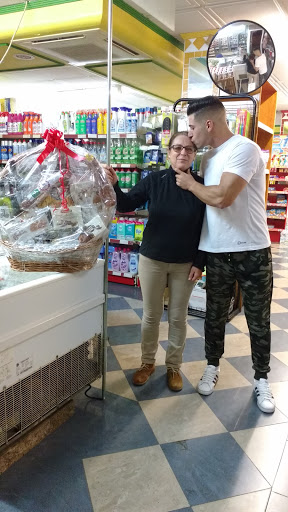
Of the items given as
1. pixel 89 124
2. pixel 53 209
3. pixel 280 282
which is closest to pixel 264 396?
pixel 53 209

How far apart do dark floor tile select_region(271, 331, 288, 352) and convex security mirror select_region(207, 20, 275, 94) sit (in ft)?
7.54

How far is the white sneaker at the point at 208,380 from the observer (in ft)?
8.27

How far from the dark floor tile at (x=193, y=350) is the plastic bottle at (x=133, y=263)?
1653 millimetres

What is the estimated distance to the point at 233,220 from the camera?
2.21m

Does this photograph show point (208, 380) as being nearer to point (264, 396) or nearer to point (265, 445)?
point (264, 396)

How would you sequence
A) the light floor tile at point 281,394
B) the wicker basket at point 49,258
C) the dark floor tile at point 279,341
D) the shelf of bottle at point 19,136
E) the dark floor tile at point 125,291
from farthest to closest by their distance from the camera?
the shelf of bottle at point 19,136
the dark floor tile at point 125,291
the dark floor tile at point 279,341
the light floor tile at point 281,394
the wicker basket at point 49,258

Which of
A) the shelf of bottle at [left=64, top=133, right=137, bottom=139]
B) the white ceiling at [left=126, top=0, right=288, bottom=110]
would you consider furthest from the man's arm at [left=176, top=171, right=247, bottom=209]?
the white ceiling at [left=126, top=0, right=288, bottom=110]

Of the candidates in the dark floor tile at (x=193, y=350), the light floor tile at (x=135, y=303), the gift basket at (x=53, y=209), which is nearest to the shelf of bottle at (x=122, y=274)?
the light floor tile at (x=135, y=303)

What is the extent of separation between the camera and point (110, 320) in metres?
3.72

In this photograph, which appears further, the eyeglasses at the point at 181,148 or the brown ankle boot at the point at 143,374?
the brown ankle boot at the point at 143,374

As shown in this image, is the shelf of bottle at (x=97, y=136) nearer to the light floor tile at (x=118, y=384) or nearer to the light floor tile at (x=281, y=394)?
the light floor tile at (x=118, y=384)

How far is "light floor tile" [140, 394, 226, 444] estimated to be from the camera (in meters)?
2.13

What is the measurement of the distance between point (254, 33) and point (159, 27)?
2.41 meters

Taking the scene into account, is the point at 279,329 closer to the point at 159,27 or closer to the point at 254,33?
the point at 254,33
